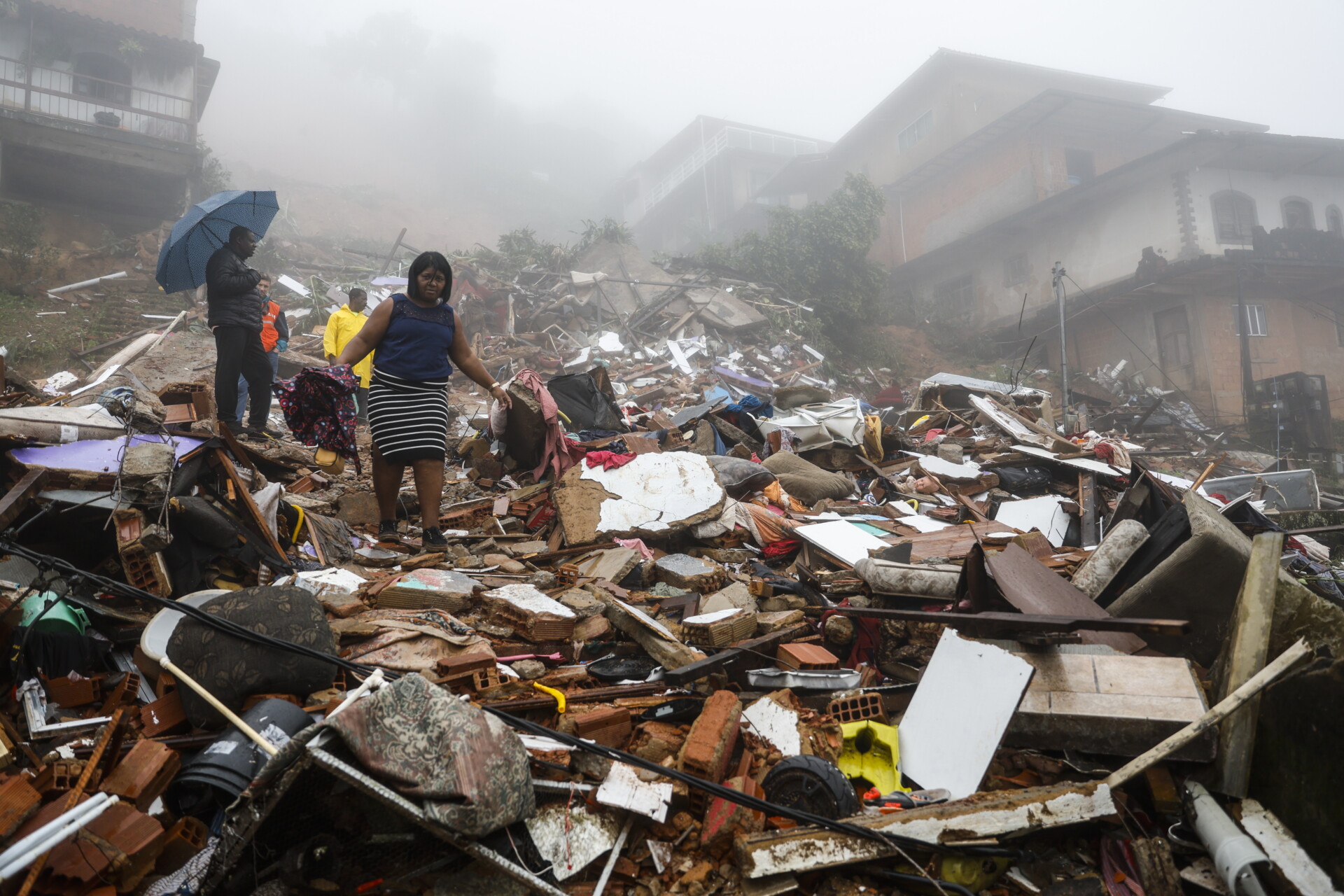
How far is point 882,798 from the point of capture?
236 cm

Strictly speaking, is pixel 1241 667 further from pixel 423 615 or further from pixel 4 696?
pixel 4 696

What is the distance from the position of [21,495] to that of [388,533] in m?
1.67

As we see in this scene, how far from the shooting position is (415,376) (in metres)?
3.73

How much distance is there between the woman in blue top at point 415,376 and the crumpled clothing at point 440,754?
2.13 metres

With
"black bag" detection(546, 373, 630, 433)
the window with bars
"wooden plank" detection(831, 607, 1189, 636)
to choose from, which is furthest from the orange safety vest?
the window with bars

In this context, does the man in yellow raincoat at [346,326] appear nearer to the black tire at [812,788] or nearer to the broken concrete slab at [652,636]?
Answer: the broken concrete slab at [652,636]

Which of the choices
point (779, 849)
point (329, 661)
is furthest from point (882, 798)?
point (329, 661)

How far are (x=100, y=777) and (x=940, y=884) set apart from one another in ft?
7.90

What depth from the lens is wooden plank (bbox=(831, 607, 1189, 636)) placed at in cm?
242

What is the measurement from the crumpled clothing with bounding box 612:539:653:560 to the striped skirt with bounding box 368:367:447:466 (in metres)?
1.24

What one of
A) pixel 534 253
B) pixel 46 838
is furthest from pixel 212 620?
pixel 534 253

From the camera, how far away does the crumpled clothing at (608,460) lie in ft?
15.8

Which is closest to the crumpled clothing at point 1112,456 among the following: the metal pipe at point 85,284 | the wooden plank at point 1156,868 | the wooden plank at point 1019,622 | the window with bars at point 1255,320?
the wooden plank at point 1019,622

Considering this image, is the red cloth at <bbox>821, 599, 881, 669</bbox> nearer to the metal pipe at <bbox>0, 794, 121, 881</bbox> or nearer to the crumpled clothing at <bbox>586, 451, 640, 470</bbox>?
the crumpled clothing at <bbox>586, 451, 640, 470</bbox>
